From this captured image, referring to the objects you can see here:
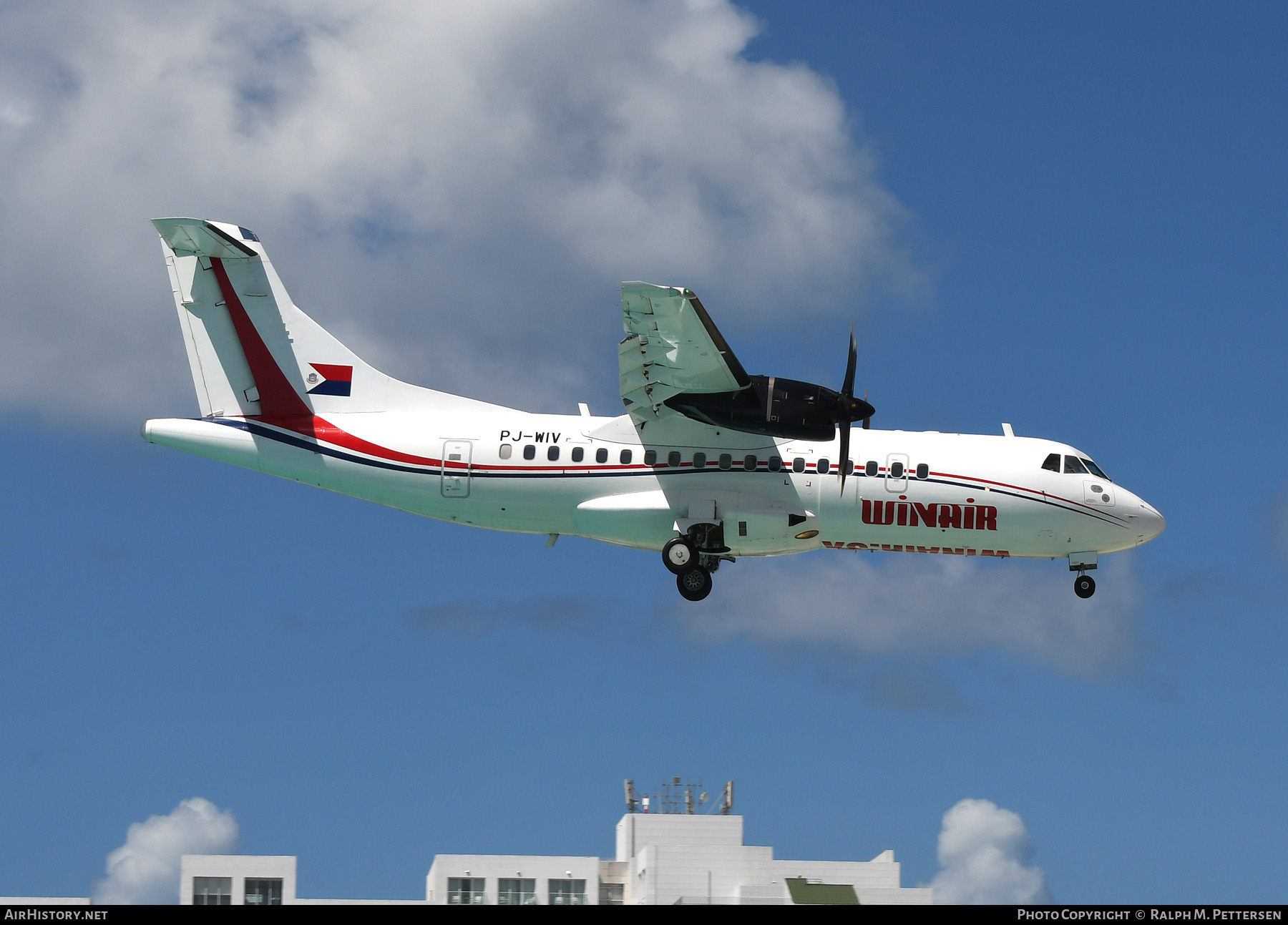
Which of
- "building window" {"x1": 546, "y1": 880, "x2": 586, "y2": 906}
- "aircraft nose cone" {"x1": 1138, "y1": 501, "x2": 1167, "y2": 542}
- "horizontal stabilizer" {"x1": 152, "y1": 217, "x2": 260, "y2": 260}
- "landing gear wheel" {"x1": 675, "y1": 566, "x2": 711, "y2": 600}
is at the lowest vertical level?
"building window" {"x1": 546, "y1": 880, "x2": 586, "y2": 906}

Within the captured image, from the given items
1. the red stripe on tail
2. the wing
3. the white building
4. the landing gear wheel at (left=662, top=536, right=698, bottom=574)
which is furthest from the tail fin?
the white building

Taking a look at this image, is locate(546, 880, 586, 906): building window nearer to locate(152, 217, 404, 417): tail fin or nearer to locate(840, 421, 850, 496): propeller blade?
locate(152, 217, 404, 417): tail fin

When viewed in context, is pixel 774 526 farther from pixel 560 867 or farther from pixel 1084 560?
pixel 560 867

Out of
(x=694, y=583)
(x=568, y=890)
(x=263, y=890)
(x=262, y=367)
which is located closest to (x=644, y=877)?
(x=568, y=890)

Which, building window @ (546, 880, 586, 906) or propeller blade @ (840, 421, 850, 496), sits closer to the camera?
propeller blade @ (840, 421, 850, 496)

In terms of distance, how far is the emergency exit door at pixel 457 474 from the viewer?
33312mm

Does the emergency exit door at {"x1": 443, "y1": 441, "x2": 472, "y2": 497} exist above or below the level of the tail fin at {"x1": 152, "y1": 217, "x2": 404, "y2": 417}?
below

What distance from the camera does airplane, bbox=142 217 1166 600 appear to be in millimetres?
32844

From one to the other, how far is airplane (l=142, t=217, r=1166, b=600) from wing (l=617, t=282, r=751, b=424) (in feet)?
0.18

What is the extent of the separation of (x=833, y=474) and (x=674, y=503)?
341cm

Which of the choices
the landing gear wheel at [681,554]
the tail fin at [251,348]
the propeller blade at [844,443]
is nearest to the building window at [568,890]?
the landing gear wheel at [681,554]

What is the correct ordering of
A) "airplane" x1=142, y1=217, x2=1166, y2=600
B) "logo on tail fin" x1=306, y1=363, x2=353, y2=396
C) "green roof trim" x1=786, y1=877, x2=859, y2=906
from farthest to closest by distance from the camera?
"green roof trim" x1=786, y1=877, x2=859, y2=906 < "logo on tail fin" x1=306, y1=363, x2=353, y2=396 < "airplane" x1=142, y1=217, x2=1166, y2=600

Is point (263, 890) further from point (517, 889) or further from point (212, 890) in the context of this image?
Result: point (517, 889)

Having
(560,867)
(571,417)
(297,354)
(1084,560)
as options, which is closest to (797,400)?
(571,417)
